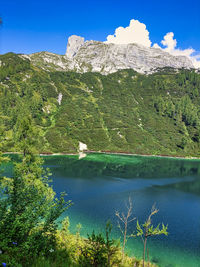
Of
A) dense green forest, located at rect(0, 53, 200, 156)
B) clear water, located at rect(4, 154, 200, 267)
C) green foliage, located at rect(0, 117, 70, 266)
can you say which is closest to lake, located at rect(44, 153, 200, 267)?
clear water, located at rect(4, 154, 200, 267)

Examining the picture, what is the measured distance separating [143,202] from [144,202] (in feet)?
0.84

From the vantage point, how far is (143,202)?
47.0 m

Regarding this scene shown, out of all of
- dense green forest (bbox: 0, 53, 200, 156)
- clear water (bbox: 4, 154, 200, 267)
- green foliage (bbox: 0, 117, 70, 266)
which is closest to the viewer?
green foliage (bbox: 0, 117, 70, 266)

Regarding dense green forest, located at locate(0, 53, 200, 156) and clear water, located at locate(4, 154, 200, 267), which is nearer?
clear water, located at locate(4, 154, 200, 267)

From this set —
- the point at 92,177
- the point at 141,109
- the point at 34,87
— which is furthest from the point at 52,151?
the point at 141,109

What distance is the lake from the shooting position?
1069 inches

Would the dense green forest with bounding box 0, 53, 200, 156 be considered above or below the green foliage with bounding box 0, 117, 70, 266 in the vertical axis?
above

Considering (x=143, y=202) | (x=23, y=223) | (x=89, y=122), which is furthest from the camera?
Answer: (x=89, y=122)

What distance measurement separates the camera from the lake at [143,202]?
27141mm

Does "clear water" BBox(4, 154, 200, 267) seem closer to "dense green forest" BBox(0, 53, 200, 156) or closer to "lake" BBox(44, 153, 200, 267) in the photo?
"lake" BBox(44, 153, 200, 267)

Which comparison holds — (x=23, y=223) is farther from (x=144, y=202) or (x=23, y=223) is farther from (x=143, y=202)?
(x=144, y=202)

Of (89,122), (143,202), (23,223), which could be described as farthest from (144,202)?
(89,122)

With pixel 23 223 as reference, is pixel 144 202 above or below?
below

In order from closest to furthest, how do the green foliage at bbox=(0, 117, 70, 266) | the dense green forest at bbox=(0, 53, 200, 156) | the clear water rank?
1. the green foliage at bbox=(0, 117, 70, 266)
2. the clear water
3. the dense green forest at bbox=(0, 53, 200, 156)
